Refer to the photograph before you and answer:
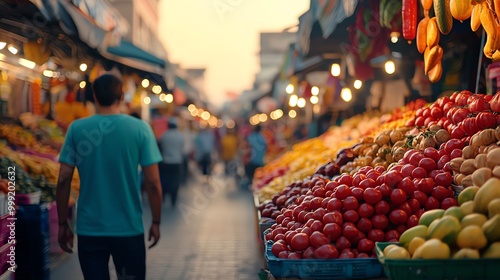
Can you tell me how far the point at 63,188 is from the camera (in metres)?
3.90

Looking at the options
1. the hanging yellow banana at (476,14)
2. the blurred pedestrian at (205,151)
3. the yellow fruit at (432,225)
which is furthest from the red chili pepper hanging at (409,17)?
the blurred pedestrian at (205,151)

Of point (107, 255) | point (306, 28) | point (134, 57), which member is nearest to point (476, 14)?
point (107, 255)

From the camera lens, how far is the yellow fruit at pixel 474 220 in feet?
9.21

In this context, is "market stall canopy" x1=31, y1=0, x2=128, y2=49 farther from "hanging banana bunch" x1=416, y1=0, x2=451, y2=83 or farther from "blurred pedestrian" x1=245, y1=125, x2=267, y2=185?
"blurred pedestrian" x1=245, y1=125, x2=267, y2=185

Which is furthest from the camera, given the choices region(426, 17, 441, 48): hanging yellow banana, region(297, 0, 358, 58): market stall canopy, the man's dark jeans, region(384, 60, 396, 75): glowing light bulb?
region(384, 60, 396, 75): glowing light bulb

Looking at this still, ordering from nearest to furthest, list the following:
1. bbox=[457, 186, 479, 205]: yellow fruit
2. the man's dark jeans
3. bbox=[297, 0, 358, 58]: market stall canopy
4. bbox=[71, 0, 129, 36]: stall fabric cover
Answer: bbox=[457, 186, 479, 205]: yellow fruit → the man's dark jeans → bbox=[297, 0, 358, 58]: market stall canopy → bbox=[71, 0, 129, 36]: stall fabric cover

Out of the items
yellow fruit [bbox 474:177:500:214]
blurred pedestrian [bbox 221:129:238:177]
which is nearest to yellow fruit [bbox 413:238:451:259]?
yellow fruit [bbox 474:177:500:214]

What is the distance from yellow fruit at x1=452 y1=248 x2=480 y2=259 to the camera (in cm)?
264

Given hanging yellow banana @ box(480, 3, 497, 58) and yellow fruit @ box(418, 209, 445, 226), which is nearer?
yellow fruit @ box(418, 209, 445, 226)

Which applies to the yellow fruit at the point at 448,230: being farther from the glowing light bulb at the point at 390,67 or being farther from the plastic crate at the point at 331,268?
the glowing light bulb at the point at 390,67

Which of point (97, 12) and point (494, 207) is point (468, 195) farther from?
point (97, 12)

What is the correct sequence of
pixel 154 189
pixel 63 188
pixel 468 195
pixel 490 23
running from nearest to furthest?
pixel 468 195 → pixel 63 188 → pixel 154 189 → pixel 490 23

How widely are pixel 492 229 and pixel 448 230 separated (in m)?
0.21

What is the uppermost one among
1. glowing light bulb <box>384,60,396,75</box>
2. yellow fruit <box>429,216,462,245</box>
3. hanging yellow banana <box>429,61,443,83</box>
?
glowing light bulb <box>384,60,396,75</box>
